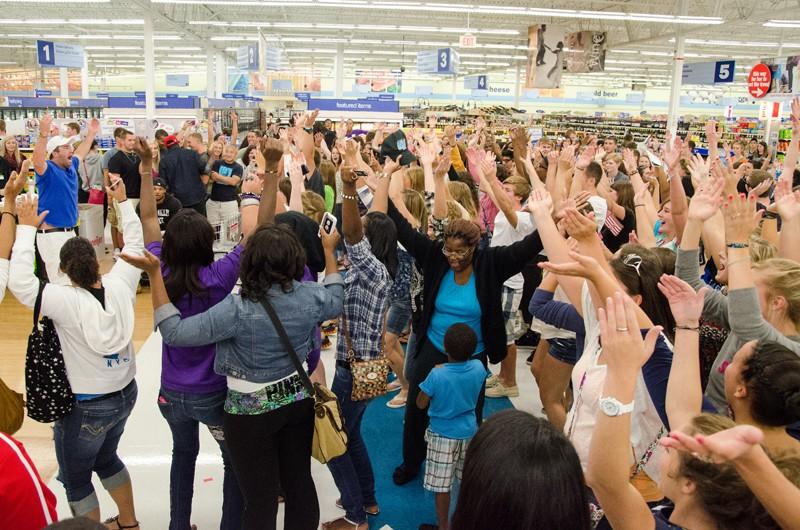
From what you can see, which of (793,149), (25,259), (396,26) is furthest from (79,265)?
(396,26)

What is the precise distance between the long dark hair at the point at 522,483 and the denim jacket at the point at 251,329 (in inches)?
49.6

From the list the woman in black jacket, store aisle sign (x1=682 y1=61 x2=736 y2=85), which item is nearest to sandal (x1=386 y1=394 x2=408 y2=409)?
the woman in black jacket

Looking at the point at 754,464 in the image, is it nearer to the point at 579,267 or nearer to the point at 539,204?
the point at 579,267

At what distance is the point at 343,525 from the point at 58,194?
4351 millimetres

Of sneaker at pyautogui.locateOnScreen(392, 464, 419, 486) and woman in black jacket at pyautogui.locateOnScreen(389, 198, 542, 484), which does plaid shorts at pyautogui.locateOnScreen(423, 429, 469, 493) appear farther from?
sneaker at pyautogui.locateOnScreen(392, 464, 419, 486)

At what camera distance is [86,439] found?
8.46ft

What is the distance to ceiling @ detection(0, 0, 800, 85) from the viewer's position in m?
15.4

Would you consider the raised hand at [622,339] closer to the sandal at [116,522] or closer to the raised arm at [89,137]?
the sandal at [116,522]

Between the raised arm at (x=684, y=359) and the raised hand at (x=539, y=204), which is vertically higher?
the raised hand at (x=539, y=204)

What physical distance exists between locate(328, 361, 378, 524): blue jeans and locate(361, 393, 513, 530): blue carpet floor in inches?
7.1

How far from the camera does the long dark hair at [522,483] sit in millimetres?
1084

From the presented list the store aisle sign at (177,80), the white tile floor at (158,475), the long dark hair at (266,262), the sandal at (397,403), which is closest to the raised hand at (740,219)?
the long dark hair at (266,262)

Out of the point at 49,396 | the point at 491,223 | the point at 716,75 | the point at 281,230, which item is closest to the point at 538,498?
the point at 281,230

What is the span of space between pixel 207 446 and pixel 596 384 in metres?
2.72
